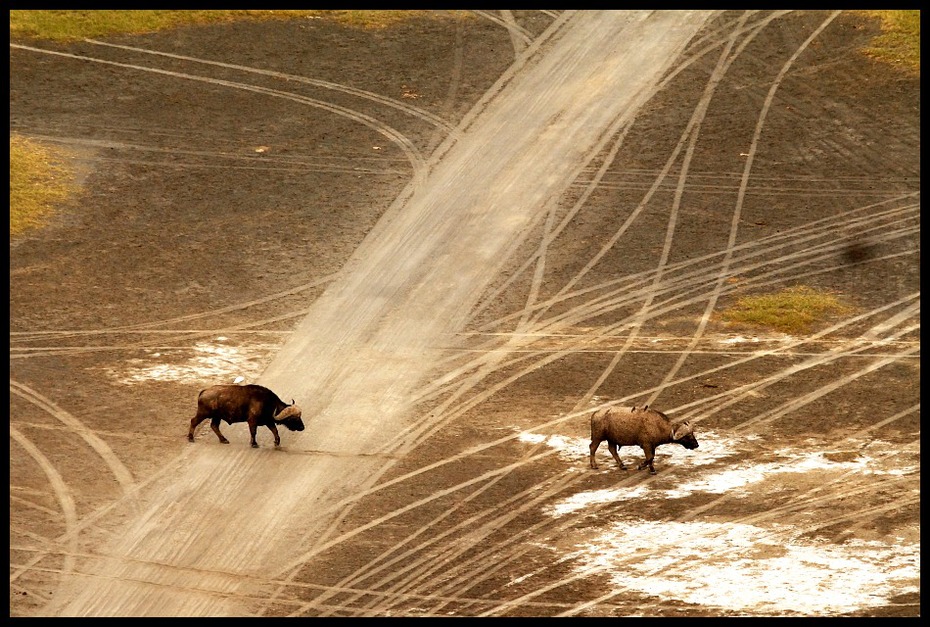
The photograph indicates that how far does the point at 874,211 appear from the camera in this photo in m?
39.9

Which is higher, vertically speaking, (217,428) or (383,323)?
(383,323)

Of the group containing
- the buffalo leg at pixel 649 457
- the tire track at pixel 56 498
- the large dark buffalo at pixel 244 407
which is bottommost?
the buffalo leg at pixel 649 457

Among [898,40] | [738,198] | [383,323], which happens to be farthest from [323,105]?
[898,40]

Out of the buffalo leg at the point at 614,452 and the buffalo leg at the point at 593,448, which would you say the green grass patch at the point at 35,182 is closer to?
the buffalo leg at the point at 593,448

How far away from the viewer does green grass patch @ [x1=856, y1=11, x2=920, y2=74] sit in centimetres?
4697

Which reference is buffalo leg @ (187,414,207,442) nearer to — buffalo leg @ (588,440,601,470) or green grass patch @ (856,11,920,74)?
buffalo leg @ (588,440,601,470)

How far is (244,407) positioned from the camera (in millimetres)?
29359

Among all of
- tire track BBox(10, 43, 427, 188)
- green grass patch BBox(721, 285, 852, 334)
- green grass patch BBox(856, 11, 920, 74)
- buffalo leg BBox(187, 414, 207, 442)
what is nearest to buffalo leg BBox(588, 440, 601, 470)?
buffalo leg BBox(187, 414, 207, 442)

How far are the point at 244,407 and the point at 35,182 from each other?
14.1 metres

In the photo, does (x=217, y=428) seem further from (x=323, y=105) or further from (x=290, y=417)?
(x=323, y=105)

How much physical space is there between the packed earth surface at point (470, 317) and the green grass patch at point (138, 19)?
0.66 m

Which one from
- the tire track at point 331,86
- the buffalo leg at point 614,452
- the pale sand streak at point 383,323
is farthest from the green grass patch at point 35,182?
the buffalo leg at point 614,452

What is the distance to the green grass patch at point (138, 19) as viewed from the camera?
48.9 meters

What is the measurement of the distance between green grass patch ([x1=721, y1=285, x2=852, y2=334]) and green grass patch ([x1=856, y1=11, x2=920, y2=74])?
13.3m
